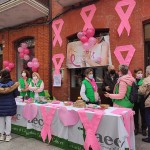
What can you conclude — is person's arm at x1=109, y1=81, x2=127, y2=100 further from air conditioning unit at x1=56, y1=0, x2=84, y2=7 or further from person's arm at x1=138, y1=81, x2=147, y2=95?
air conditioning unit at x1=56, y1=0, x2=84, y2=7

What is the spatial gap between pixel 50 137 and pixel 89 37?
3995 millimetres

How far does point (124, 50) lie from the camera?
7.21 meters

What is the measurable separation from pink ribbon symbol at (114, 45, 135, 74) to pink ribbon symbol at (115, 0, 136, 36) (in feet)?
1.62

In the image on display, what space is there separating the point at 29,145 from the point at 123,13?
4958mm

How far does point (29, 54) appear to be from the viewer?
10.5m

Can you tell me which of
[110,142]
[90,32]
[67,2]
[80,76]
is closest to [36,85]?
[80,76]

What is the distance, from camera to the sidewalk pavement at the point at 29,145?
16.4 feet

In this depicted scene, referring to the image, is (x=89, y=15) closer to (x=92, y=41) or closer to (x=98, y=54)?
(x=92, y=41)

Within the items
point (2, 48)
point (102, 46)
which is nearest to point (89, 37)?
point (102, 46)

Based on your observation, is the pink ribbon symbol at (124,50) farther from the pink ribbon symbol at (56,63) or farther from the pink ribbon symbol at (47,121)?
the pink ribbon symbol at (47,121)

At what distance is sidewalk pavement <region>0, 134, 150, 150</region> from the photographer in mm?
4992

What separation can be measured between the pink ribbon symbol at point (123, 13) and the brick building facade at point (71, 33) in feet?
0.33

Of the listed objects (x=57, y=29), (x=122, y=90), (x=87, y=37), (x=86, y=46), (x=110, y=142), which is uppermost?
(x=57, y=29)

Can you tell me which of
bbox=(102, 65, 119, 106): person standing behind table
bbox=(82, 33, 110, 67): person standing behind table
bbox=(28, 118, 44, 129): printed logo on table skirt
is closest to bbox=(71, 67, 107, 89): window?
bbox=(82, 33, 110, 67): person standing behind table
